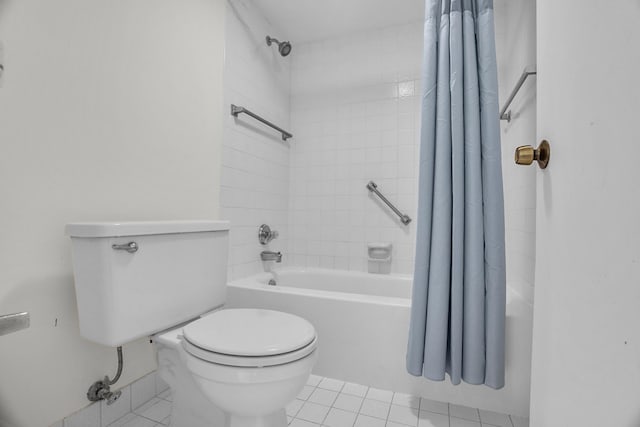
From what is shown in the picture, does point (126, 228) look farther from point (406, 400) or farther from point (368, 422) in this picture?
point (406, 400)

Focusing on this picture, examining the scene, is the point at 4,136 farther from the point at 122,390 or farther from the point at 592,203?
the point at 592,203

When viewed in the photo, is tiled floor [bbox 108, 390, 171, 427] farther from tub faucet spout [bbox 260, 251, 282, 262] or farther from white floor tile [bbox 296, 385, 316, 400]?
tub faucet spout [bbox 260, 251, 282, 262]

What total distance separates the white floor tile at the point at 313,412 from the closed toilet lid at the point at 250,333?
1.50 feet

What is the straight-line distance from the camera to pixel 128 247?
968 millimetres

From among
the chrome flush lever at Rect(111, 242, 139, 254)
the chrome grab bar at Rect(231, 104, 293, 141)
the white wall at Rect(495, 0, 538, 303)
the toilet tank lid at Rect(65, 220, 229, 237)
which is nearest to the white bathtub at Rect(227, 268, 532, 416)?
the white wall at Rect(495, 0, 538, 303)

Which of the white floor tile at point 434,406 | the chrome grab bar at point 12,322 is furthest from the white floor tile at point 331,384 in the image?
the chrome grab bar at point 12,322

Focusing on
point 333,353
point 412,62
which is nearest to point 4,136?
point 333,353

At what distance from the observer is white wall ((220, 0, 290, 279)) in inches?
72.2

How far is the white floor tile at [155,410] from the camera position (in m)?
1.22

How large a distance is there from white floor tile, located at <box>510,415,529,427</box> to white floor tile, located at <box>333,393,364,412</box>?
0.59 m

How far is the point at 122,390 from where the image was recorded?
48.1 inches

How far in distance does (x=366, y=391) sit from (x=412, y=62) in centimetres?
206

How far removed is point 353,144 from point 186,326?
1717 millimetres

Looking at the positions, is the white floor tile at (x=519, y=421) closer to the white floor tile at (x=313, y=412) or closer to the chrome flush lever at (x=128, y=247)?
the white floor tile at (x=313, y=412)
